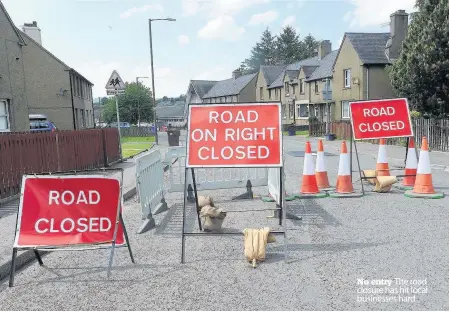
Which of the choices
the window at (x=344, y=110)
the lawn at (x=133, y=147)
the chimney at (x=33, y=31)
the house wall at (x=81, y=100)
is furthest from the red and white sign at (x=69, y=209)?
the chimney at (x=33, y=31)

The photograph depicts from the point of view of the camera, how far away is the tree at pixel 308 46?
93.6 meters

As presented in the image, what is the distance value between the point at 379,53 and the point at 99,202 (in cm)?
3123

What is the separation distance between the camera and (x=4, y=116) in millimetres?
15539

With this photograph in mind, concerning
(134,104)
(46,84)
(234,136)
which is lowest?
(234,136)

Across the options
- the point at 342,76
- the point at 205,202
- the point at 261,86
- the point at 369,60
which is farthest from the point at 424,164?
the point at 261,86

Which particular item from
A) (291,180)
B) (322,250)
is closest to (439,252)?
(322,250)

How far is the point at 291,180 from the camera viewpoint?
9.66 metres

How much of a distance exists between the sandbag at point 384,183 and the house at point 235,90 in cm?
4652

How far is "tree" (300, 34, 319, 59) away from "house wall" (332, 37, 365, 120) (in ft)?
202

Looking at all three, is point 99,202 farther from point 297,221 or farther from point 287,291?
point 297,221

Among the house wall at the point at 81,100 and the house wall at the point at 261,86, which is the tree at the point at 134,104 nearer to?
the house wall at the point at 81,100

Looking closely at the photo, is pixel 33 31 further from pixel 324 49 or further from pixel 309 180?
pixel 309 180

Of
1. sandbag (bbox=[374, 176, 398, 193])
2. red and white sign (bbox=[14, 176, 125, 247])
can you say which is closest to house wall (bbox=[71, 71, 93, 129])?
sandbag (bbox=[374, 176, 398, 193])

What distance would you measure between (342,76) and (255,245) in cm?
3191
